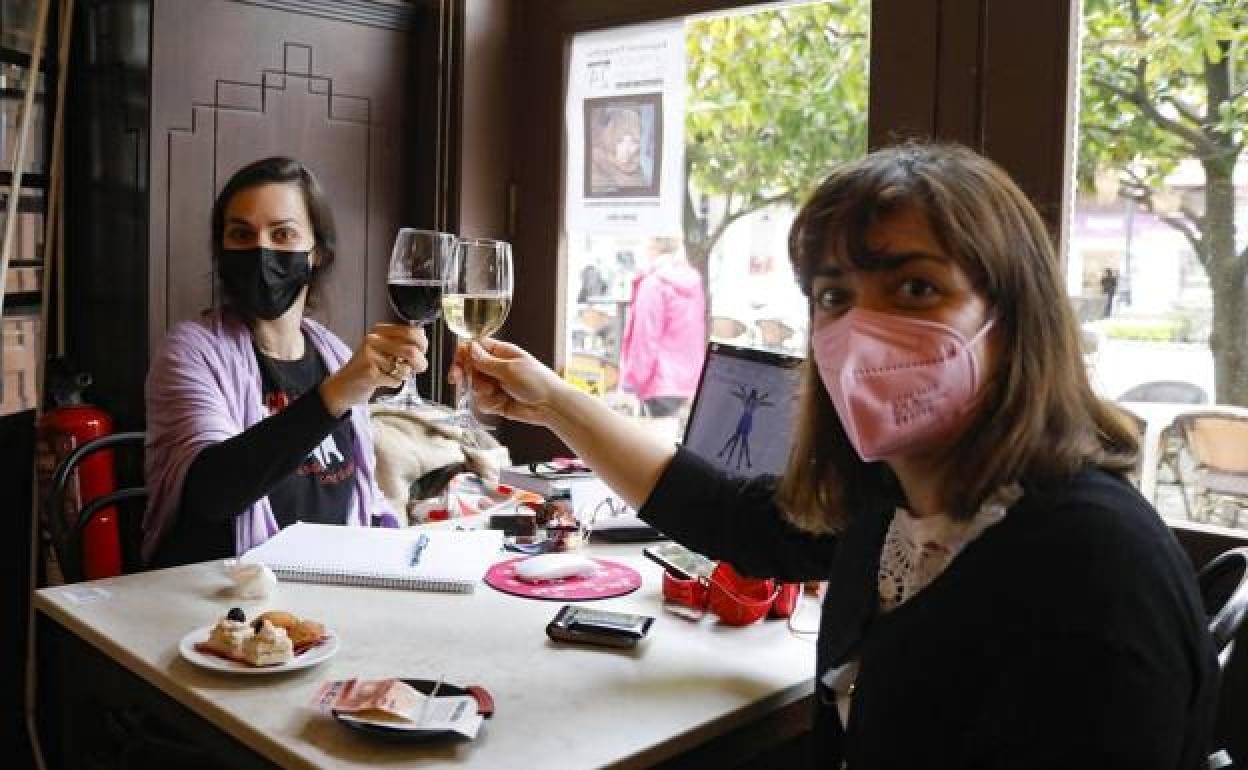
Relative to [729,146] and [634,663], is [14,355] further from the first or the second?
[634,663]

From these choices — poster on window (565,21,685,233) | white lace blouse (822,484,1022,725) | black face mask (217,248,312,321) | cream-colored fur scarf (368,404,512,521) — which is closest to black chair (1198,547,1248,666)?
white lace blouse (822,484,1022,725)

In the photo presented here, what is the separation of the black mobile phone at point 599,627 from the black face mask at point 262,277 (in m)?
1.00

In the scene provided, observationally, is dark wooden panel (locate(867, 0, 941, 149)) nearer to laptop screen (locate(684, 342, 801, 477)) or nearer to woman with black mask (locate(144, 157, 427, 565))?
laptop screen (locate(684, 342, 801, 477))

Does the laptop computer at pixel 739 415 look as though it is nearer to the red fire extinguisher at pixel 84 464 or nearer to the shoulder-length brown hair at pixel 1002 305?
the shoulder-length brown hair at pixel 1002 305

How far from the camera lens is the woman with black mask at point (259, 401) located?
188cm

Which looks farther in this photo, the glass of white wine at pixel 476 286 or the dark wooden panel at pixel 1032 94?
the dark wooden panel at pixel 1032 94

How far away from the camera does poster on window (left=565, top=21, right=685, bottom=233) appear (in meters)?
2.90

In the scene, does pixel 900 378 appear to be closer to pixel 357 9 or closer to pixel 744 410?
pixel 744 410

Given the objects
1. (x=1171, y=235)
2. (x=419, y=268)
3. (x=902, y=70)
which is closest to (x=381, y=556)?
(x=419, y=268)

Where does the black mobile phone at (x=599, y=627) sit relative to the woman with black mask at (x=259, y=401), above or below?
below

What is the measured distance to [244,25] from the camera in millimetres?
2812

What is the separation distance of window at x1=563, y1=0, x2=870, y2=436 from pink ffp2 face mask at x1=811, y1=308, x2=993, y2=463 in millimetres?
1358

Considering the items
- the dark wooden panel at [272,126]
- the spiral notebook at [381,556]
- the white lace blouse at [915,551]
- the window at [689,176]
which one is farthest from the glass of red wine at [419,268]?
the window at [689,176]

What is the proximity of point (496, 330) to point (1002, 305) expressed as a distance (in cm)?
113
